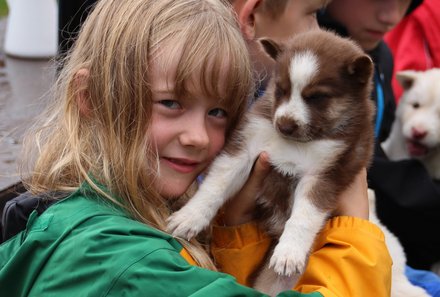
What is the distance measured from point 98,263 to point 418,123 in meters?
3.08

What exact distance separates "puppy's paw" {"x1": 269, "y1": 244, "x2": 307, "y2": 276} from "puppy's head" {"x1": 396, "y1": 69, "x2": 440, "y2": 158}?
8.10 feet

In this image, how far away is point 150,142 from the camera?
2.12m

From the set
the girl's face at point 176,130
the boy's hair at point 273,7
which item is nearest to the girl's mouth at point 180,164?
the girl's face at point 176,130

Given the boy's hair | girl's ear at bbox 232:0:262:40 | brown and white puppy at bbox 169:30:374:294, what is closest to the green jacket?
brown and white puppy at bbox 169:30:374:294

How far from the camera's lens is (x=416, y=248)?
406 cm

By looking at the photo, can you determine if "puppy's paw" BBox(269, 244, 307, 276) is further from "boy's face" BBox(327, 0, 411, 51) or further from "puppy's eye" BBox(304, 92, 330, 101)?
"boy's face" BBox(327, 0, 411, 51)

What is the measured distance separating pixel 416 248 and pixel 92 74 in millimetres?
2679

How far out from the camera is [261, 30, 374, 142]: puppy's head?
7.01 feet

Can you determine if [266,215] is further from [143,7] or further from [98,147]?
[143,7]

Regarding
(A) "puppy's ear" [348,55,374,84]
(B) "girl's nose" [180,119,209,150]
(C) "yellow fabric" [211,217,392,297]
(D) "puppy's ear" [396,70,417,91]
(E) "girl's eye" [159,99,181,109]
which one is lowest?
(D) "puppy's ear" [396,70,417,91]

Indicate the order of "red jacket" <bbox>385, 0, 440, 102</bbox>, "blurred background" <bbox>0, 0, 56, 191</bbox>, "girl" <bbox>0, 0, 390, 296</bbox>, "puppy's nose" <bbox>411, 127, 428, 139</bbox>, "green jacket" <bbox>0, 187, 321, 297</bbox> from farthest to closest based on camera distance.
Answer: "red jacket" <bbox>385, 0, 440, 102</bbox>, "puppy's nose" <bbox>411, 127, 428, 139</bbox>, "blurred background" <bbox>0, 0, 56, 191</bbox>, "girl" <bbox>0, 0, 390, 296</bbox>, "green jacket" <bbox>0, 187, 321, 297</bbox>

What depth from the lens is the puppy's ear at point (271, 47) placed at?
2.30 metres

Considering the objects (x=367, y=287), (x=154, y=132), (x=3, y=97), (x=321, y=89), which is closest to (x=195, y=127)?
(x=154, y=132)

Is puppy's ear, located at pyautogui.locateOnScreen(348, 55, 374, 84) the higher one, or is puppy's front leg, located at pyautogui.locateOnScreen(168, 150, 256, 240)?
puppy's ear, located at pyautogui.locateOnScreen(348, 55, 374, 84)
